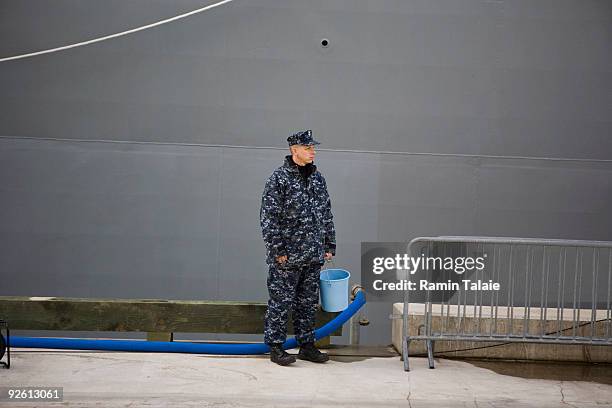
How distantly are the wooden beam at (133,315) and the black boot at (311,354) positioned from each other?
1.62 ft

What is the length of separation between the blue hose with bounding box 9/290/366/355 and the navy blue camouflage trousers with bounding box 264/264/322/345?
220mm

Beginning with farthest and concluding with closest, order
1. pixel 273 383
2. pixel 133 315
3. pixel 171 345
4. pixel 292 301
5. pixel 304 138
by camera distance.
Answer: pixel 133 315 → pixel 171 345 → pixel 292 301 → pixel 304 138 → pixel 273 383

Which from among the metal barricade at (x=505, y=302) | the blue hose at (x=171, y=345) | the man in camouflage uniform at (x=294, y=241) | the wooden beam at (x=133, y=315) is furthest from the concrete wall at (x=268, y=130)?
the man in camouflage uniform at (x=294, y=241)

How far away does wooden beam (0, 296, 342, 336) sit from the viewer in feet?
20.9

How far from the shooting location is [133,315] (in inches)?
253

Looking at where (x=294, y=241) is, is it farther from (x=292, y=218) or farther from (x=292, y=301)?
(x=292, y=301)

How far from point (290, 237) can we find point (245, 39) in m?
2.38

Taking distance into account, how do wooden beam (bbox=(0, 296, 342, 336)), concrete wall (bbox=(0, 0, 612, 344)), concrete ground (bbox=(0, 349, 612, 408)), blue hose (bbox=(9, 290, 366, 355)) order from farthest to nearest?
concrete wall (bbox=(0, 0, 612, 344)), wooden beam (bbox=(0, 296, 342, 336)), blue hose (bbox=(9, 290, 366, 355)), concrete ground (bbox=(0, 349, 612, 408))

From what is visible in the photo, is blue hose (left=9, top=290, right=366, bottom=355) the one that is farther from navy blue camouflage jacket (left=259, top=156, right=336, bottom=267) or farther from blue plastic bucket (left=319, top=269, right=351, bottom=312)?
navy blue camouflage jacket (left=259, top=156, right=336, bottom=267)

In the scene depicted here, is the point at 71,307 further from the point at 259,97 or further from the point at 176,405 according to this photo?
the point at 259,97

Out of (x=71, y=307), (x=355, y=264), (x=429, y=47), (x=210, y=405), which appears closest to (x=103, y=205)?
(x=71, y=307)

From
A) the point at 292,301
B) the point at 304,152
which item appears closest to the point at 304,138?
the point at 304,152

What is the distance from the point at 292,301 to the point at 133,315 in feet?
4.94

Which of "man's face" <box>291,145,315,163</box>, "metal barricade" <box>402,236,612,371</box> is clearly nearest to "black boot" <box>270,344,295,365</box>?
"metal barricade" <box>402,236,612,371</box>
